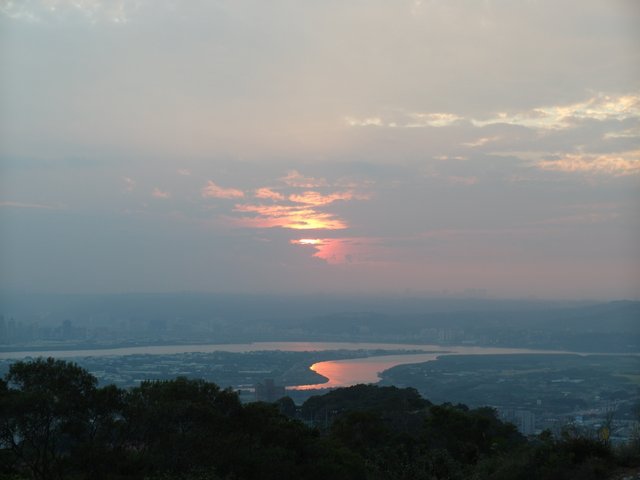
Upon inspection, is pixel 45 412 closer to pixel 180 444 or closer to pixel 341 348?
pixel 180 444

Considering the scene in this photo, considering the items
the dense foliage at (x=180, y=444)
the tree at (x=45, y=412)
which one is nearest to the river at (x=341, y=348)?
the dense foliage at (x=180, y=444)

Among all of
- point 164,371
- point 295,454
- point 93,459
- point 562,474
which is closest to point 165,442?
point 93,459

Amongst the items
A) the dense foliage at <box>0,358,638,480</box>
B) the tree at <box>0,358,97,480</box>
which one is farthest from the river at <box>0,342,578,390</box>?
the tree at <box>0,358,97,480</box>

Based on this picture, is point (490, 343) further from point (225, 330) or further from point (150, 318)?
point (150, 318)

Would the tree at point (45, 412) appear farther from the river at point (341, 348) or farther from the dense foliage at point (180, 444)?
the river at point (341, 348)

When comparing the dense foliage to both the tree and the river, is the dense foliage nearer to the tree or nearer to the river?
the tree

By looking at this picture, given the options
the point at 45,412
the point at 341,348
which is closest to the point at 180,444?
the point at 45,412
